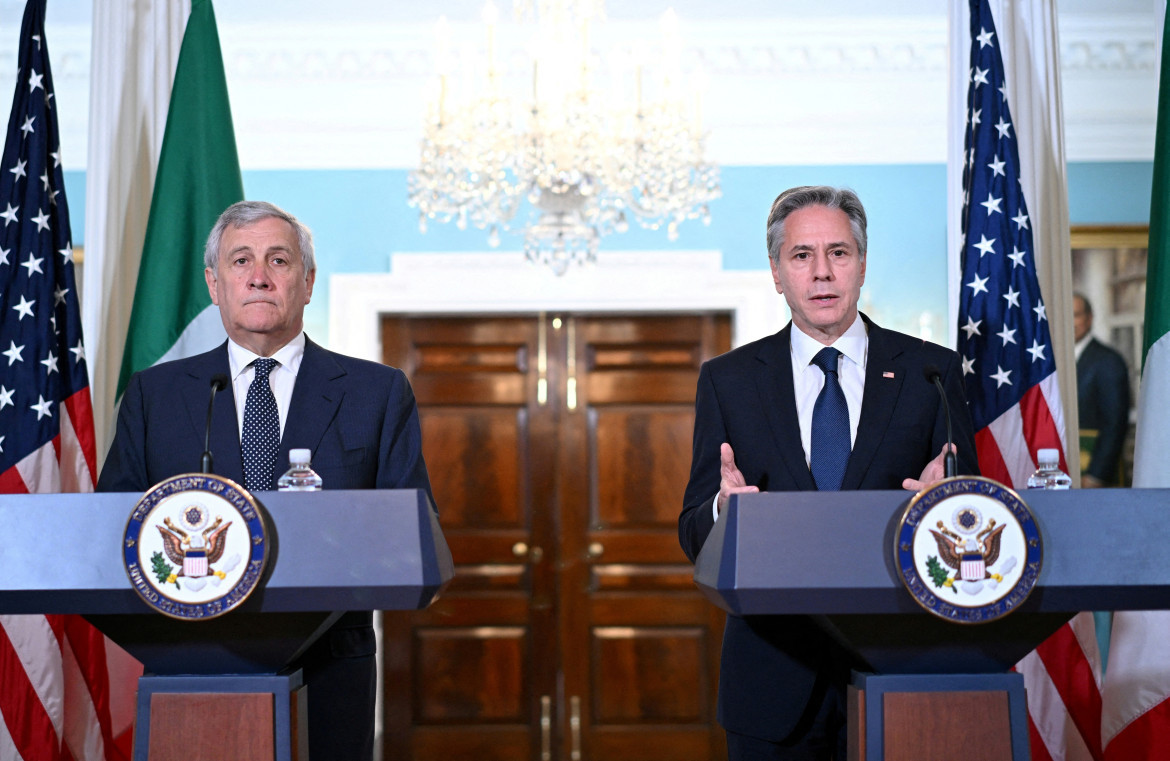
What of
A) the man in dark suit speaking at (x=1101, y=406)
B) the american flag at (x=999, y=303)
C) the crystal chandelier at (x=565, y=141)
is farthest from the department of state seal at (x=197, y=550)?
the man in dark suit speaking at (x=1101, y=406)

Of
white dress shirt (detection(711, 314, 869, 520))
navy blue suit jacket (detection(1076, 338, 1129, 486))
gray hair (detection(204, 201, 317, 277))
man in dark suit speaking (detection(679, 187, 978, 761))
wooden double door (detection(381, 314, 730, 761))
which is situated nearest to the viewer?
man in dark suit speaking (detection(679, 187, 978, 761))

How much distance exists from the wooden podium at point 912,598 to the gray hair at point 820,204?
2.20 feet

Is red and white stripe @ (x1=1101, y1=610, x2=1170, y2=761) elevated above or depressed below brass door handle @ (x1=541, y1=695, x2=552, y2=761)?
above

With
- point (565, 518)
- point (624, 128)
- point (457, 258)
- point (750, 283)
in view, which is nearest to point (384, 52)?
point (457, 258)

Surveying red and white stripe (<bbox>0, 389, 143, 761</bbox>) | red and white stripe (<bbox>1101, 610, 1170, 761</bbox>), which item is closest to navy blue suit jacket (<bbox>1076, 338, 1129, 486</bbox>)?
red and white stripe (<bbox>1101, 610, 1170, 761</bbox>)

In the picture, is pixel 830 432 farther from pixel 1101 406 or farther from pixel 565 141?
pixel 1101 406

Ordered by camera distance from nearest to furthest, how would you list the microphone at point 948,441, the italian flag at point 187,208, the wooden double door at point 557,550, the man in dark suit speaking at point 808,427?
the microphone at point 948,441 → the man in dark suit speaking at point 808,427 → the italian flag at point 187,208 → the wooden double door at point 557,550

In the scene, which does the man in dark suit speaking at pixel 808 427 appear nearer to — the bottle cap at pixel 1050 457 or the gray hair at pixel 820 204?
the gray hair at pixel 820 204

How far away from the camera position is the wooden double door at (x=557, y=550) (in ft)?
16.0

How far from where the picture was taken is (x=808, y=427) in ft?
5.85

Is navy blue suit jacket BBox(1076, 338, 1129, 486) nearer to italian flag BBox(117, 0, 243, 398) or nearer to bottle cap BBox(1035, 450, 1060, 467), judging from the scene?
bottle cap BBox(1035, 450, 1060, 467)

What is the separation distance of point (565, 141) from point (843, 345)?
208cm

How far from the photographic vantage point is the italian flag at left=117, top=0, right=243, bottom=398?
2.84 m

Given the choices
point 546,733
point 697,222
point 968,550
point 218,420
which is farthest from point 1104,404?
point 218,420
